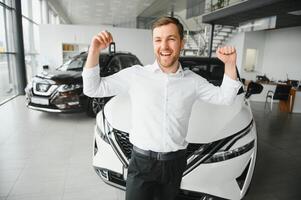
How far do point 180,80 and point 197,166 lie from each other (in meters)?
0.73

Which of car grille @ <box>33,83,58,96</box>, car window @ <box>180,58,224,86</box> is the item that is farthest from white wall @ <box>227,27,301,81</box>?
car grille @ <box>33,83,58,96</box>

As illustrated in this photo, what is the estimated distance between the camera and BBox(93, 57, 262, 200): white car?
5.32 ft

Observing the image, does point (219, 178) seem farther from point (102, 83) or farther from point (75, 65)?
point (75, 65)

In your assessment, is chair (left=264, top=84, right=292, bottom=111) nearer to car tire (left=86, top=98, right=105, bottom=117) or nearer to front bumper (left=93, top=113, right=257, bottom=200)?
car tire (left=86, top=98, right=105, bottom=117)

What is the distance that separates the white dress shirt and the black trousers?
0.07 m

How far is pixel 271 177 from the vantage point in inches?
104

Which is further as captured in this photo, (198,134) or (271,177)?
(271,177)

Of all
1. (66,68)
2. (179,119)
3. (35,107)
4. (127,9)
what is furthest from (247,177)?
(127,9)

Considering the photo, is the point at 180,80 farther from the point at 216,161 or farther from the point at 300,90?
the point at 300,90

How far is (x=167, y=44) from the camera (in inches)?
44.2

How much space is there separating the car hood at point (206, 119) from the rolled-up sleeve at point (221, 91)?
0.50 m

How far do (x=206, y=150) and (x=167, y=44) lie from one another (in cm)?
86

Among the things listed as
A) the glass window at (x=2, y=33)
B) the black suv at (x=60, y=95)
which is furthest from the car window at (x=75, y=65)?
the glass window at (x=2, y=33)

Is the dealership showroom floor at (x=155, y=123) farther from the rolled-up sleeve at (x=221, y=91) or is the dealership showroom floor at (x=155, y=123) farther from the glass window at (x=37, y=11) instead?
the glass window at (x=37, y=11)
